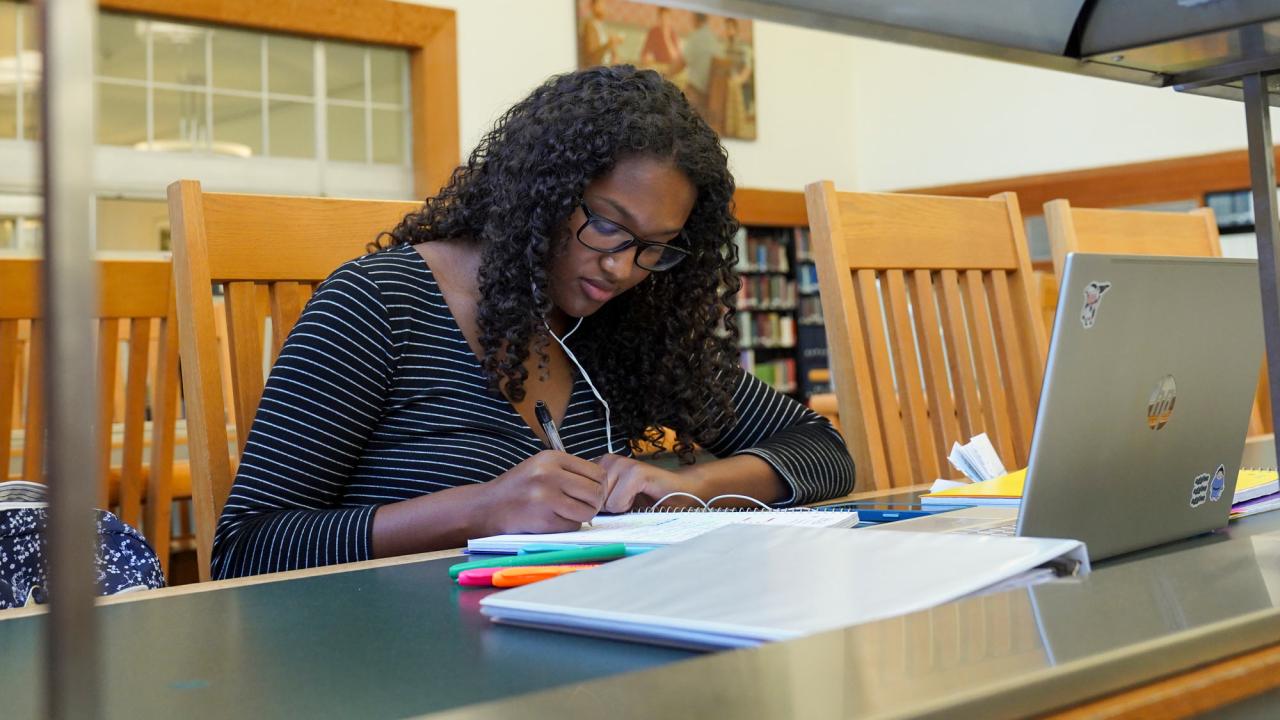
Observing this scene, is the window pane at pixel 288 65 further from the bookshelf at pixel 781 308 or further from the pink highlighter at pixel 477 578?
the pink highlighter at pixel 477 578

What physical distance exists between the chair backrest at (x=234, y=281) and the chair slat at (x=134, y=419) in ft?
2.92

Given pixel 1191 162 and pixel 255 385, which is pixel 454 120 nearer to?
pixel 1191 162

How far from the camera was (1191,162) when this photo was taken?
283 inches

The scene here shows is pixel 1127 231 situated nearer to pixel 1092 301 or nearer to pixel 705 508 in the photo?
pixel 705 508

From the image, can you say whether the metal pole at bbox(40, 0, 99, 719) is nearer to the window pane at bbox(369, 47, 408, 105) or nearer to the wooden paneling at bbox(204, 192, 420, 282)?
the wooden paneling at bbox(204, 192, 420, 282)

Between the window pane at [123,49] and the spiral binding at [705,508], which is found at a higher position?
the window pane at [123,49]

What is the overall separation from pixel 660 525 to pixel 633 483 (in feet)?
0.57

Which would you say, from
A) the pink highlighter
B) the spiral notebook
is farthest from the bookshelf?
the pink highlighter

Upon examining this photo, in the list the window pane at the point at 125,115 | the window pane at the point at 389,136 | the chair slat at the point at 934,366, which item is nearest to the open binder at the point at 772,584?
the chair slat at the point at 934,366

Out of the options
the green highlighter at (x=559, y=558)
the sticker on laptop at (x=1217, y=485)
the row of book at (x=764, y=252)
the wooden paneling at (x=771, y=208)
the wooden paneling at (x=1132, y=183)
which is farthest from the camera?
the row of book at (x=764, y=252)

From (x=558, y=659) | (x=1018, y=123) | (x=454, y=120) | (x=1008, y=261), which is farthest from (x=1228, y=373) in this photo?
(x=1018, y=123)

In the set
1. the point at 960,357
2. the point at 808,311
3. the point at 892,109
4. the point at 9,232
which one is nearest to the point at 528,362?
the point at 960,357

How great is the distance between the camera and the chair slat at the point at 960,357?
5.63 ft

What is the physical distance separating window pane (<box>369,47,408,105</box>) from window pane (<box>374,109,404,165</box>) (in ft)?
0.24
